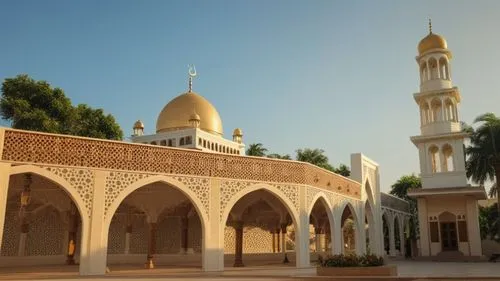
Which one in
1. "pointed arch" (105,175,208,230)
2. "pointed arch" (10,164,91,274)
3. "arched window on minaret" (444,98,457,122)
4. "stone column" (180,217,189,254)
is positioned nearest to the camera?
"pointed arch" (10,164,91,274)

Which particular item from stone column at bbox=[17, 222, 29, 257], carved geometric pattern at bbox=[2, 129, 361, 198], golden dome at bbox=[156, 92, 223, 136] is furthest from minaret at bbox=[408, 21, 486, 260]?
stone column at bbox=[17, 222, 29, 257]

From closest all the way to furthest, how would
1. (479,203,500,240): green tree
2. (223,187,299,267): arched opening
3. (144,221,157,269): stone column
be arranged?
(144,221,157,269): stone column, (223,187,299,267): arched opening, (479,203,500,240): green tree

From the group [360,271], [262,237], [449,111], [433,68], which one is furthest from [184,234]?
[433,68]

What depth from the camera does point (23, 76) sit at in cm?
2264

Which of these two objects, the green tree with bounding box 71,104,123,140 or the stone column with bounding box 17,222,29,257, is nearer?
the stone column with bounding box 17,222,29,257

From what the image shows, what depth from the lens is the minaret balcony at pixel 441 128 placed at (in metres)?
24.4

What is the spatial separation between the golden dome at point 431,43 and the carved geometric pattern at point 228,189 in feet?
50.3

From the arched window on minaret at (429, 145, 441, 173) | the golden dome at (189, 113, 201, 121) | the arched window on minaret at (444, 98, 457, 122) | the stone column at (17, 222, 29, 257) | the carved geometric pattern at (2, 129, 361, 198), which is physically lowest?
the stone column at (17, 222, 29, 257)

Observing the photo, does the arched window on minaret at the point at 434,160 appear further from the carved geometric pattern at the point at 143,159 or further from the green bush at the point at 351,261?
the green bush at the point at 351,261

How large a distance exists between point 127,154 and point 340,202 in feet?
32.1

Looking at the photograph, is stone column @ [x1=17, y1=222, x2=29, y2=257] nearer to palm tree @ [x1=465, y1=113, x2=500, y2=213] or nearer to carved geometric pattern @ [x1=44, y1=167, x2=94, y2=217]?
carved geometric pattern @ [x1=44, y1=167, x2=94, y2=217]

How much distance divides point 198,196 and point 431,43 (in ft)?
55.9

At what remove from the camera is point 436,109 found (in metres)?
25.2

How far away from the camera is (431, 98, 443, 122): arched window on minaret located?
981 inches
